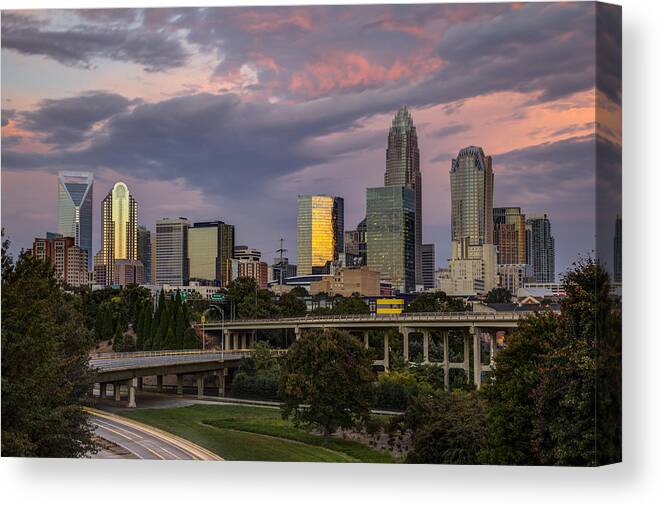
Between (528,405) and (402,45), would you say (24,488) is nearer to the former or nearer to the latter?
(528,405)

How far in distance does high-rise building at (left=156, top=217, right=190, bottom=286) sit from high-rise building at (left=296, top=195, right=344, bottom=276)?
3547 millimetres

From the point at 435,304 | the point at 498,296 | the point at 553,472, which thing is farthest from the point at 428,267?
the point at 553,472

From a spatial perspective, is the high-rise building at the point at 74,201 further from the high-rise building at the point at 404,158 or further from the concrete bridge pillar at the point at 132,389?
the high-rise building at the point at 404,158

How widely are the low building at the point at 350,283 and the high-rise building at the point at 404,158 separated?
3.47 metres

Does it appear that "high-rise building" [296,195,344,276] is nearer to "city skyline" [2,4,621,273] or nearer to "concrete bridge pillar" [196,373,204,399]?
"city skyline" [2,4,621,273]

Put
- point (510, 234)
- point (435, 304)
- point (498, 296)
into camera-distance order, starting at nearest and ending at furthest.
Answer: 1. point (498, 296)
2. point (510, 234)
3. point (435, 304)

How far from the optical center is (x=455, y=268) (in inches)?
1268

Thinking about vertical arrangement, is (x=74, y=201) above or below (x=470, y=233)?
above

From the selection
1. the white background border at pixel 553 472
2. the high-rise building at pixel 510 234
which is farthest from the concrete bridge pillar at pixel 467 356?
the white background border at pixel 553 472

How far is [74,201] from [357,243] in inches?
413

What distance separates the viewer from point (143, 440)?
25.1 metres

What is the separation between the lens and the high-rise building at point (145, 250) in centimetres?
3017

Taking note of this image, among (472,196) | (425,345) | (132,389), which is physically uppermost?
(472,196)

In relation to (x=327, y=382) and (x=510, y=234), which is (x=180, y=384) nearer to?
(x=327, y=382)
